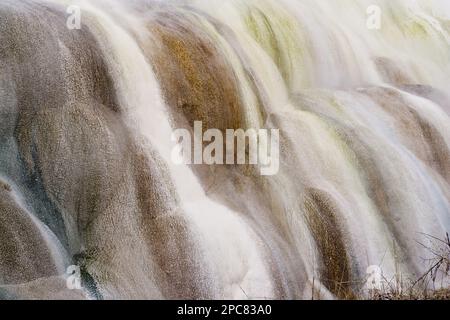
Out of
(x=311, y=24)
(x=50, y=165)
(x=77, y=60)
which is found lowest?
(x=50, y=165)

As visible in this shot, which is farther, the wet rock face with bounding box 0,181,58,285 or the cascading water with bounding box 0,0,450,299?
the cascading water with bounding box 0,0,450,299

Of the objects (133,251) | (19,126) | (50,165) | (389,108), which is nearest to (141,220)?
(133,251)

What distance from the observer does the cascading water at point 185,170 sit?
18.2ft

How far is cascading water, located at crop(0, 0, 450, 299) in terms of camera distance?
218 inches

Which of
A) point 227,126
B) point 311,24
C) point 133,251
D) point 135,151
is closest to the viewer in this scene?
point 133,251

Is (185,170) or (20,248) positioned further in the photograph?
(185,170)

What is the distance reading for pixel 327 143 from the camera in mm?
7184

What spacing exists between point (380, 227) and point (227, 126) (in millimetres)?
1629

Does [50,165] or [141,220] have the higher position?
[50,165]

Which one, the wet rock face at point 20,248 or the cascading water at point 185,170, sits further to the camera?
the cascading water at point 185,170

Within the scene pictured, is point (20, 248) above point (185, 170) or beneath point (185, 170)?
beneath

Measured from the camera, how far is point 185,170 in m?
6.16
